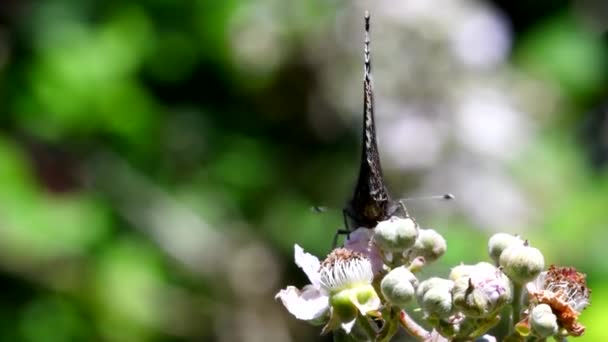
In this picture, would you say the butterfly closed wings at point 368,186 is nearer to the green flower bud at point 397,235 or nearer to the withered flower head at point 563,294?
the green flower bud at point 397,235

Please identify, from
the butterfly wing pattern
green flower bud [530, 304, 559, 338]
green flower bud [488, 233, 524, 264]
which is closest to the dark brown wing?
the butterfly wing pattern

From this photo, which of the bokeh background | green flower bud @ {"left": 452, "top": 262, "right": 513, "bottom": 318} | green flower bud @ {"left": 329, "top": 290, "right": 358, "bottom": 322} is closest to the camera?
green flower bud @ {"left": 452, "top": 262, "right": 513, "bottom": 318}

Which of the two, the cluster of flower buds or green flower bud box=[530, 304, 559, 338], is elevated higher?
the cluster of flower buds

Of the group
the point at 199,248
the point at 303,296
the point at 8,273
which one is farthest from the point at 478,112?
the point at 303,296

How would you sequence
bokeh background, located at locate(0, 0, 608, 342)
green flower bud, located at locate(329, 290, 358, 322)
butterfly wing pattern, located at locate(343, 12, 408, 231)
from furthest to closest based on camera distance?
bokeh background, located at locate(0, 0, 608, 342) → butterfly wing pattern, located at locate(343, 12, 408, 231) → green flower bud, located at locate(329, 290, 358, 322)

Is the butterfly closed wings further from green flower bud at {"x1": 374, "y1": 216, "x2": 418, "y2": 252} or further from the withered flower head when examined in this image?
the withered flower head

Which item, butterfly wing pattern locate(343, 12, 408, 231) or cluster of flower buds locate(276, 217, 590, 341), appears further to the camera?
butterfly wing pattern locate(343, 12, 408, 231)

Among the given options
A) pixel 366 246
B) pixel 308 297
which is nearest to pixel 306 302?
pixel 308 297
